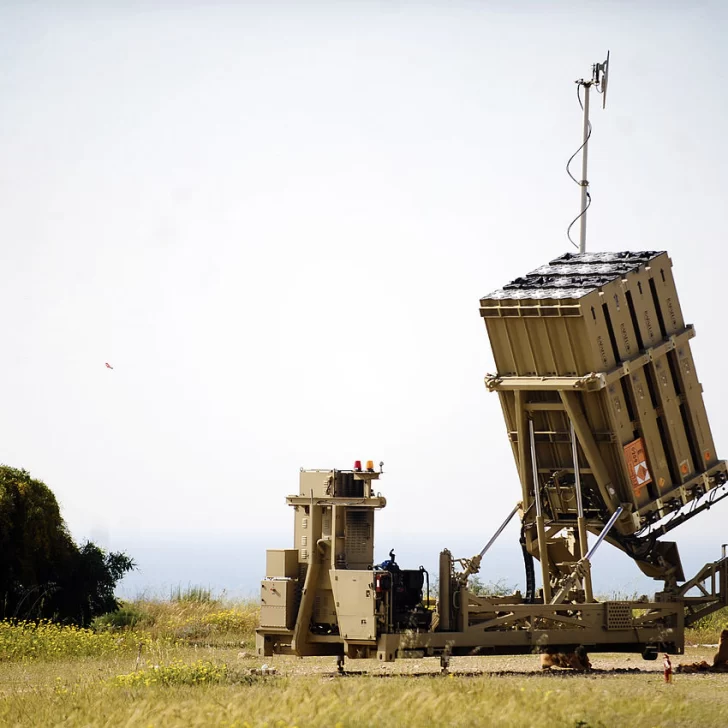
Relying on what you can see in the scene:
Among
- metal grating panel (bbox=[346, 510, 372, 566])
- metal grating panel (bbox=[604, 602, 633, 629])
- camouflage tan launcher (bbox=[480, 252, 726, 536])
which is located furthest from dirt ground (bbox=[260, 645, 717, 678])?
camouflage tan launcher (bbox=[480, 252, 726, 536])

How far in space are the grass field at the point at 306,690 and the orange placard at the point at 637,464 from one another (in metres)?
2.65

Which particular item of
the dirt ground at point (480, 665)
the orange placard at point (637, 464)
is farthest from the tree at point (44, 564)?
the orange placard at point (637, 464)

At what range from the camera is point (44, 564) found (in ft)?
78.6

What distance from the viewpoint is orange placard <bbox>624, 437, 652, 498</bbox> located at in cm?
1927

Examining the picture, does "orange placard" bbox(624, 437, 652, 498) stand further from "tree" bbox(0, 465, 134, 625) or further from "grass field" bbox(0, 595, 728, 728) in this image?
"tree" bbox(0, 465, 134, 625)

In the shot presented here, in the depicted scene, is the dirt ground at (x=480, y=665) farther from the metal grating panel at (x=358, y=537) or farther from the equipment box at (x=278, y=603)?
the metal grating panel at (x=358, y=537)

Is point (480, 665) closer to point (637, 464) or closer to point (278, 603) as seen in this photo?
point (278, 603)

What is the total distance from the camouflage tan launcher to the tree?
8.77m

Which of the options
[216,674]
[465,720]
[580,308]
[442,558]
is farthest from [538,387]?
[465,720]

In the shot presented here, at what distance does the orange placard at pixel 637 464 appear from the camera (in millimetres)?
19266

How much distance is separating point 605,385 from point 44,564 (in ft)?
36.7

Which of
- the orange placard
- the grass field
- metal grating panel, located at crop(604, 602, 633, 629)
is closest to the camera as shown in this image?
the grass field

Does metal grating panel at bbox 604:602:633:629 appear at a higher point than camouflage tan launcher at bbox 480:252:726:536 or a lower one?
lower

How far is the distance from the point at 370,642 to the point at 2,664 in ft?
18.1
